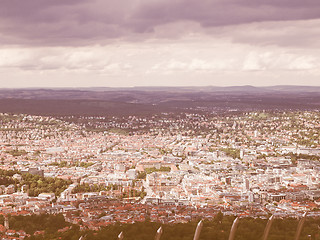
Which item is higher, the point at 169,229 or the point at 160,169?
the point at 169,229

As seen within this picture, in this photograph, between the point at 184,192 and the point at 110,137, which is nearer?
the point at 184,192

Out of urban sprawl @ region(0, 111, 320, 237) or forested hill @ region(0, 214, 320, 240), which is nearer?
forested hill @ region(0, 214, 320, 240)

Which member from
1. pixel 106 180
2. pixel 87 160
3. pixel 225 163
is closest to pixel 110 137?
pixel 87 160

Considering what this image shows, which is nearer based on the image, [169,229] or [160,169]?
[169,229]

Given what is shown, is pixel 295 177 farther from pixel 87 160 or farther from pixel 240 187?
pixel 87 160

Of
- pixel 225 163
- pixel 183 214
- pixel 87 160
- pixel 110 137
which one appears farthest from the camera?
pixel 110 137

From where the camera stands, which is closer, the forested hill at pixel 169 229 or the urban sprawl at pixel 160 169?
the forested hill at pixel 169 229

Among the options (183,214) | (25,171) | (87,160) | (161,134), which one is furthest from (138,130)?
(183,214)

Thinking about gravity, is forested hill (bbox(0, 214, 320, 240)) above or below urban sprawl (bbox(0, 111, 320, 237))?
above

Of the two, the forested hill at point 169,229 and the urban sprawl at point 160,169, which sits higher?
the forested hill at point 169,229

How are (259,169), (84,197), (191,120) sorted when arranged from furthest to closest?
1. (191,120)
2. (259,169)
3. (84,197)
